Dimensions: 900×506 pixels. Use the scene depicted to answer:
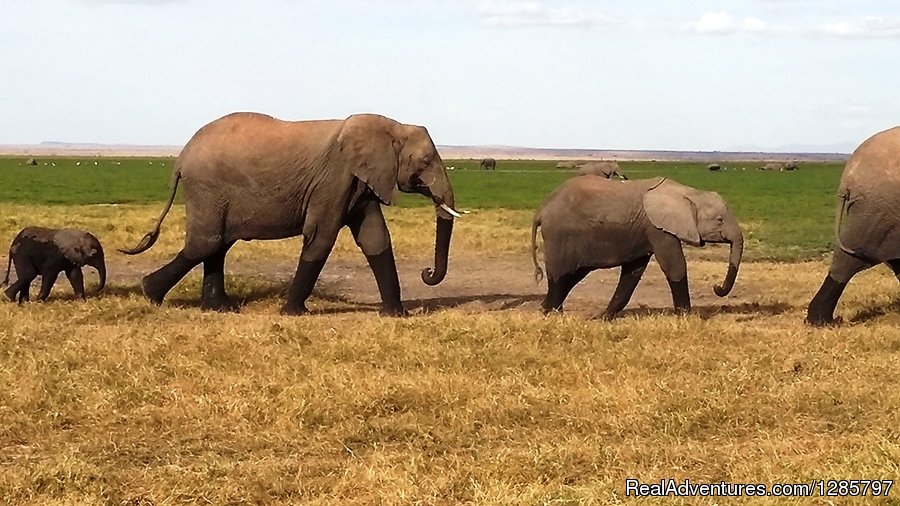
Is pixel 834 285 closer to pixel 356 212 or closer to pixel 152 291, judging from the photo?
pixel 356 212

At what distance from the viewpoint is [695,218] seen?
1043 cm

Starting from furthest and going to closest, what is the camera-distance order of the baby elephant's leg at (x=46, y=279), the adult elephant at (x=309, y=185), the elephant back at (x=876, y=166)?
1. the baby elephant's leg at (x=46, y=279)
2. the adult elephant at (x=309, y=185)
3. the elephant back at (x=876, y=166)

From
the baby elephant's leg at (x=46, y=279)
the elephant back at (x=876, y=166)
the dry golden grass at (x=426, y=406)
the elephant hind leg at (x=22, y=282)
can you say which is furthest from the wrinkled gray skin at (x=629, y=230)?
the elephant hind leg at (x=22, y=282)

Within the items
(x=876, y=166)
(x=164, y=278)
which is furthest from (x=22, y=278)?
(x=876, y=166)

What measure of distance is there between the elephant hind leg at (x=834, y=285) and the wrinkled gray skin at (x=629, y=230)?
87 cm

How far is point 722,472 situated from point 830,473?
0.55 metres

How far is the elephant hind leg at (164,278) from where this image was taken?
11.2 meters

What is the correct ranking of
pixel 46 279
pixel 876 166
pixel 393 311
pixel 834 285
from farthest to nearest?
pixel 46 279 → pixel 393 311 → pixel 834 285 → pixel 876 166

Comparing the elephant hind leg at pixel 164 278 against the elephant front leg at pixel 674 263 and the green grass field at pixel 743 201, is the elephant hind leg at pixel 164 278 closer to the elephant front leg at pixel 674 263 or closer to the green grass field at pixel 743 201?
the elephant front leg at pixel 674 263

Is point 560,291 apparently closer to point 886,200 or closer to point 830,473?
point 886,200

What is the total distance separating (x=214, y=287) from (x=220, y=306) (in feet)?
0.78

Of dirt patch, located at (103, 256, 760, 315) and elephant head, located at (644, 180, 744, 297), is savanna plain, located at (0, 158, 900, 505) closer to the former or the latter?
dirt patch, located at (103, 256, 760, 315)

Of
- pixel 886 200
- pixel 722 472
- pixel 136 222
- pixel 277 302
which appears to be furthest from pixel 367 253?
pixel 136 222

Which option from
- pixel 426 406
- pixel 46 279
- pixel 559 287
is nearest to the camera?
pixel 426 406
